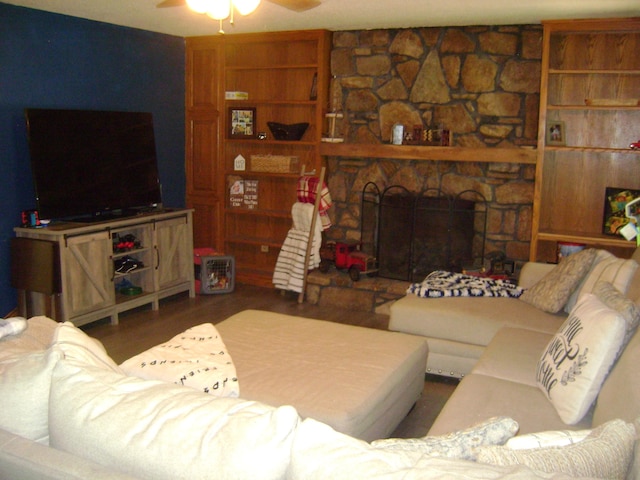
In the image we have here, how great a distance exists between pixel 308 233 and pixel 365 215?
0.59 m

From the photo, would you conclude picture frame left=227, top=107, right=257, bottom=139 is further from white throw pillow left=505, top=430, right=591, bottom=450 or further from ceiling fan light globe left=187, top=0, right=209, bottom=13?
white throw pillow left=505, top=430, right=591, bottom=450

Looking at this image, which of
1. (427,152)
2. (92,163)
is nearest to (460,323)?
(427,152)

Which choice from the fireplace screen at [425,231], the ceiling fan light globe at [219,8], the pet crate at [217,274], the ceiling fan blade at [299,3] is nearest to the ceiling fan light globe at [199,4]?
the ceiling fan light globe at [219,8]

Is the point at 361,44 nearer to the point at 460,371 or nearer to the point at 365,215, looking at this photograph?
the point at 365,215

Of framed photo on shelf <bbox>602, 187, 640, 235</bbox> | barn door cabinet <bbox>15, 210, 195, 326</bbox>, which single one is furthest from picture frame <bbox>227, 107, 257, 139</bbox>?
framed photo on shelf <bbox>602, 187, 640, 235</bbox>

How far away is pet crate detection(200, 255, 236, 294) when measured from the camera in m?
5.82

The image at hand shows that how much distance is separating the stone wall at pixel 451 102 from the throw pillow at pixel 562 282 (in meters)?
1.50

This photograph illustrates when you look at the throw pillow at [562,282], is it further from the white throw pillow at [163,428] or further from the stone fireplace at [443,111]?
the white throw pillow at [163,428]

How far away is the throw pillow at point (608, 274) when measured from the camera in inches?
127

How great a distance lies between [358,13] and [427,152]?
129 centimetres

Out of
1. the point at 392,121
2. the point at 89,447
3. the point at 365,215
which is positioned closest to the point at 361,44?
the point at 392,121

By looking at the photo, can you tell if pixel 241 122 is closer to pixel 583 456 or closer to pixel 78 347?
pixel 78 347

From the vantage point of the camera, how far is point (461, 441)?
150cm

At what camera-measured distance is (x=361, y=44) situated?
5.64 meters
